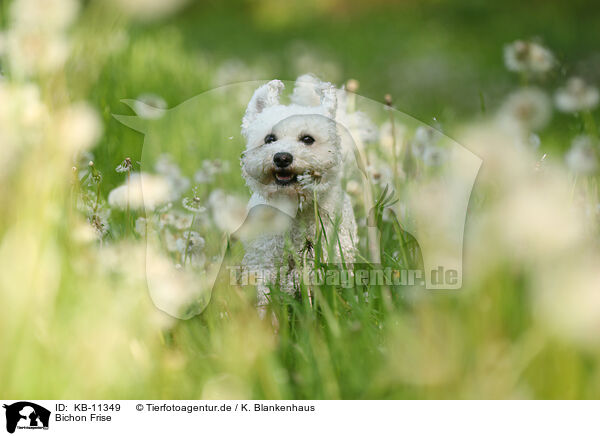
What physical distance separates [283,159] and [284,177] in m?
0.07

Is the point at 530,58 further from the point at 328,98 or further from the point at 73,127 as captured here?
the point at 73,127

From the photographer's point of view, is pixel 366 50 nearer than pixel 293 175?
No

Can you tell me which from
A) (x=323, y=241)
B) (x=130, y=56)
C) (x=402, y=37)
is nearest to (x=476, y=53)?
(x=402, y=37)

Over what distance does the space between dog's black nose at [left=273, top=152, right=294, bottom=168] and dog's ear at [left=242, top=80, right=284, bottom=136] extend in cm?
16

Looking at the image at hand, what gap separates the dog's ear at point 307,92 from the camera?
1824 mm

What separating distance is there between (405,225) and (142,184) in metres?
0.81

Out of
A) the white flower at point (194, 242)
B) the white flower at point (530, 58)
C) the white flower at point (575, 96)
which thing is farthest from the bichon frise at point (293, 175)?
the white flower at point (575, 96)

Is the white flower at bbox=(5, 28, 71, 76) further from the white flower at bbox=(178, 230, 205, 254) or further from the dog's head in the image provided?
the white flower at bbox=(178, 230, 205, 254)

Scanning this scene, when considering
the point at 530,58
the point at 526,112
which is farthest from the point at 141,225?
the point at 530,58

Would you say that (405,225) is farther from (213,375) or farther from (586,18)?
(586,18)

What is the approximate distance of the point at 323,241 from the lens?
1.95 m

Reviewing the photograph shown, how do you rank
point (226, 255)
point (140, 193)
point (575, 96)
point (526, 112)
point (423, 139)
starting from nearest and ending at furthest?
point (226, 255) < point (140, 193) < point (423, 139) < point (526, 112) < point (575, 96)

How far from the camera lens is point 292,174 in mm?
1850
